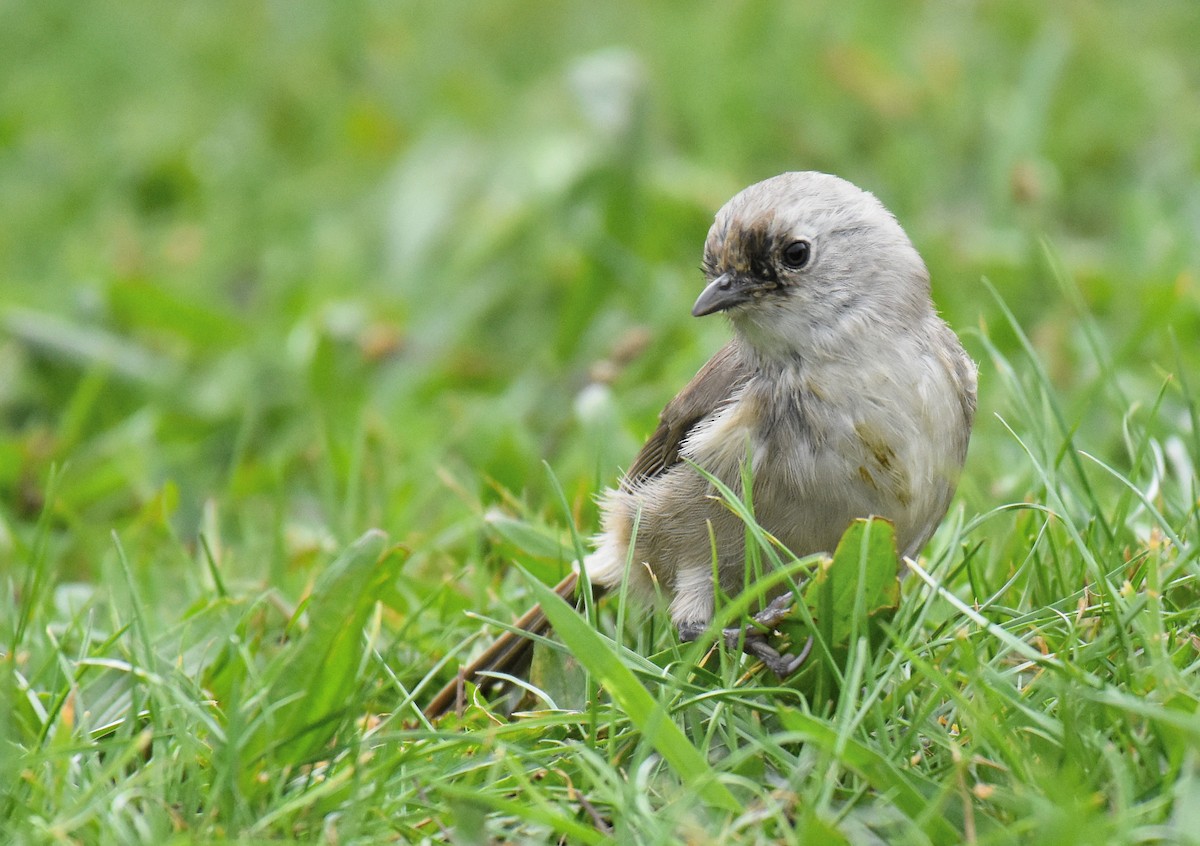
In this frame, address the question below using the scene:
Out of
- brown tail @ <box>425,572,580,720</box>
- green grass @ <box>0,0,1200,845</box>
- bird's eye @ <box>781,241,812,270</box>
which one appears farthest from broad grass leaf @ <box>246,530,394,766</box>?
bird's eye @ <box>781,241,812,270</box>

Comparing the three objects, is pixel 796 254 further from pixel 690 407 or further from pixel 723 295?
pixel 690 407

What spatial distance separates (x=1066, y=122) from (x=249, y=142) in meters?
4.44

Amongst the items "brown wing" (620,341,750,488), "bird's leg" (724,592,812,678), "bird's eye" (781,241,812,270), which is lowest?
"bird's leg" (724,592,812,678)

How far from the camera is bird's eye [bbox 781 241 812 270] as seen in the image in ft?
10.8

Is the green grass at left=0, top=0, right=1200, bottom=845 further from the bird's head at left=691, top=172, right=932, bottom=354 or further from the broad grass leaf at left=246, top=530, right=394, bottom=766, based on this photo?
the bird's head at left=691, top=172, right=932, bottom=354

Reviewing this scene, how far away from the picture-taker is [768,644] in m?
2.94

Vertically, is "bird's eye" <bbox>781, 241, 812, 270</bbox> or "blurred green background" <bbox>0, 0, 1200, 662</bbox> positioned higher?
"bird's eye" <bbox>781, 241, 812, 270</bbox>

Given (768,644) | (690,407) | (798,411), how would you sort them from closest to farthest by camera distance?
(768,644), (798,411), (690,407)

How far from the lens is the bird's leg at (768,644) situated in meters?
2.80

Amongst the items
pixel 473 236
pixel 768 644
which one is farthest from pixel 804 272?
pixel 473 236

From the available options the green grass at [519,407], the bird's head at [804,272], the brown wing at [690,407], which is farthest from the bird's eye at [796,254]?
the green grass at [519,407]

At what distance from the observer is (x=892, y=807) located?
7.95 ft

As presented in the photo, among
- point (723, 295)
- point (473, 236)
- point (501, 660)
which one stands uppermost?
point (723, 295)

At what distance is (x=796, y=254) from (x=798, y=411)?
40 centimetres
